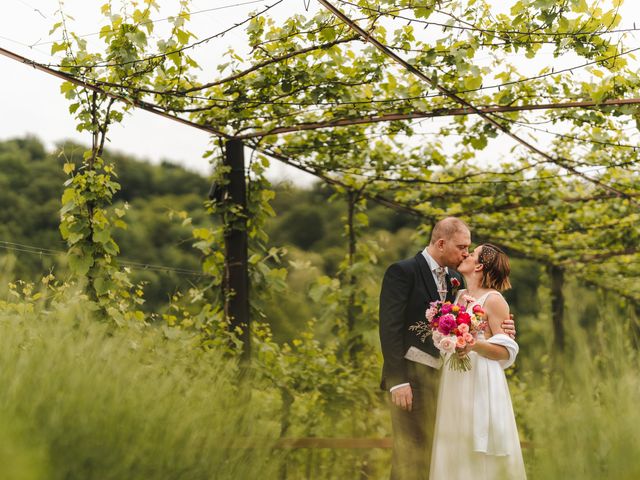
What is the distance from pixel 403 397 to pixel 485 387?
0.39m

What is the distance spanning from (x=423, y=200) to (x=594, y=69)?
10.8ft

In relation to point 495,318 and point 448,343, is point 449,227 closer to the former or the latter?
point 495,318

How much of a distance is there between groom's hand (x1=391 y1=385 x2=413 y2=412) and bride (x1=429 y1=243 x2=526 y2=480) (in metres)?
0.18

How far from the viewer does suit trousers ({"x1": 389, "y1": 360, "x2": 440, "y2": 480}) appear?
3660 millimetres

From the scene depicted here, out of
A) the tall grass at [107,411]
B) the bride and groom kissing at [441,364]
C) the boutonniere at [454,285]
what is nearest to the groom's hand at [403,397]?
the bride and groom kissing at [441,364]

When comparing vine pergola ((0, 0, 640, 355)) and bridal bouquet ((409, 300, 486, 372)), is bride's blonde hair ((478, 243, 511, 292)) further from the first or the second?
vine pergola ((0, 0, 640, 355))

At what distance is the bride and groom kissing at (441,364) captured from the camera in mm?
3512

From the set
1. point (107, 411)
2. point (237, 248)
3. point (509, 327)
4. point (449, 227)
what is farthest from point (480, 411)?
point (237, 248)

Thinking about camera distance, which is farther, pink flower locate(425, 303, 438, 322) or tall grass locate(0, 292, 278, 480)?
pink flower locate(425, 303, 438, 322)

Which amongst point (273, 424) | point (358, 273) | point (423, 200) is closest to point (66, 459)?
point (273, 424)

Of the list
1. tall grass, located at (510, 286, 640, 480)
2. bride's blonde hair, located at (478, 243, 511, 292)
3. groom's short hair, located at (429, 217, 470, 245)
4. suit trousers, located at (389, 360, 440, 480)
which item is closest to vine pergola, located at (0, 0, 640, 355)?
groom's short hair, located at (429, 217, 470, 245)

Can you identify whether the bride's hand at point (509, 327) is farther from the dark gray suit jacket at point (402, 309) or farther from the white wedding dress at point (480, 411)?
the dark gray suit jacket at point (402, 309)

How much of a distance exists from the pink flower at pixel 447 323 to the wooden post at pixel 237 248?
235 centimetres

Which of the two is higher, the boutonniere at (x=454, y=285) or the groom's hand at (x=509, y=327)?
the boutonniere at (x=454, y=285)
